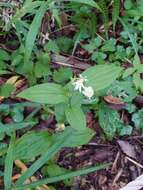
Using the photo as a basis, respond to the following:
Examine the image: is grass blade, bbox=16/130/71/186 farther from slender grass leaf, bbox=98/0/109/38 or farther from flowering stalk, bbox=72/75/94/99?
slender grass leaf, bbox=98/0/109/38

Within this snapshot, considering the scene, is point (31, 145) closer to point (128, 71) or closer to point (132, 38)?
point (128, 71)

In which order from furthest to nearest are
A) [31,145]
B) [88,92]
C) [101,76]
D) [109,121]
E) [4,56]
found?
[4,56] < [109,121] < [31,145] < [101,76] < [88,92]

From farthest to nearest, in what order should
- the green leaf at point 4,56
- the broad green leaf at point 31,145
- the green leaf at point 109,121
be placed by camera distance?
the green leaf at point 4,56
the green leaf at point 109,121
the broad green leaf at point 31,145

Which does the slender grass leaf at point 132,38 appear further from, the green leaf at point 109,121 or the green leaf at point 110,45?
the green leaf at point 109,121

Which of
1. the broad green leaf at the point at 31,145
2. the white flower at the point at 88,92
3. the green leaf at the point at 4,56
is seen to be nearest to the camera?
the white flower at the point at 88,92

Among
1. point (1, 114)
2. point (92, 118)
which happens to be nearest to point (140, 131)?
point (92, 118)

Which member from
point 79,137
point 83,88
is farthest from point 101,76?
point 79,137

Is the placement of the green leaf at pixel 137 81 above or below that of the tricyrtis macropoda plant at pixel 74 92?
below

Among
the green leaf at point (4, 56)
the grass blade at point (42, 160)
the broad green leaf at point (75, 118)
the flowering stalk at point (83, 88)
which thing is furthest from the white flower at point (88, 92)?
the green leaf at point (4, 56)
